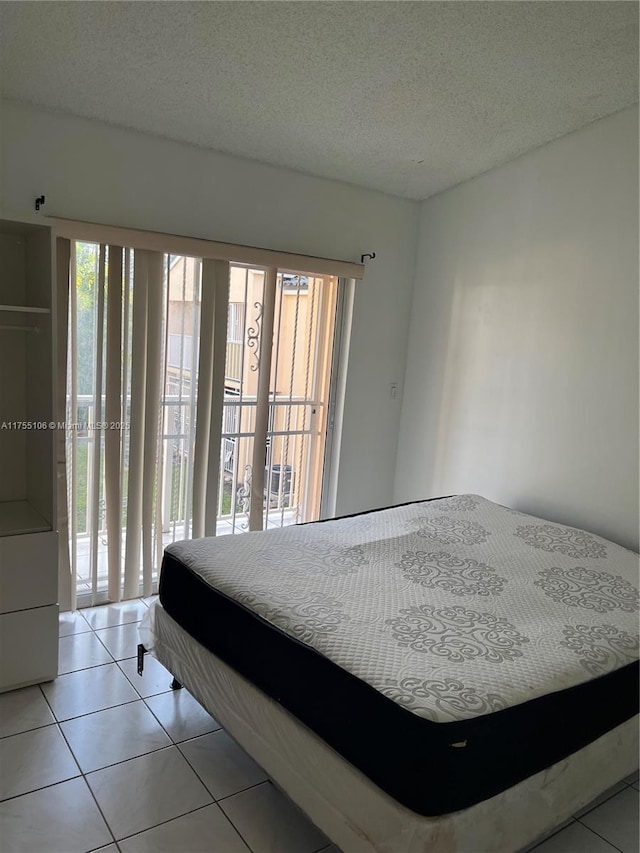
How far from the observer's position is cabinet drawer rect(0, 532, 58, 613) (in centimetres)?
231

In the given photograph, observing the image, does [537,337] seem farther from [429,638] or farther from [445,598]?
[429,638]

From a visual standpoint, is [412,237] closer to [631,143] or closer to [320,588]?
[631,143]

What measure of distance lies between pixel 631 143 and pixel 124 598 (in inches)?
131

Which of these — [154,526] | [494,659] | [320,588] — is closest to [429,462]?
[154,526]

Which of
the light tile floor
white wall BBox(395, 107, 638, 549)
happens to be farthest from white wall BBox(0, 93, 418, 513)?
the light tile floor

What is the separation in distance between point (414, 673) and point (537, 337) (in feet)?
6.94

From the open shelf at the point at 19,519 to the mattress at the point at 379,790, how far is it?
0.93 meters

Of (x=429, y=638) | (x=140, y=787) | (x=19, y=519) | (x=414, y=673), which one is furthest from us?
(x=19, y=519)

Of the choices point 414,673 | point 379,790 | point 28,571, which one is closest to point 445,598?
point 414,673

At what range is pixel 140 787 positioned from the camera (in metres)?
1.92

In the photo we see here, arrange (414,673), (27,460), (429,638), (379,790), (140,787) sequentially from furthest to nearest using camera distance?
(27,460), (140,787), (429,638), (414,673), (379,790)

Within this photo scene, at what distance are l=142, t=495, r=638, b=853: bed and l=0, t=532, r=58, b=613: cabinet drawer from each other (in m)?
0.44

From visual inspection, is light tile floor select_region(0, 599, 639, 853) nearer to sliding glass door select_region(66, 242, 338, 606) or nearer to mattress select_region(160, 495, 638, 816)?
mattress select_region(160, 495, 638, 816)

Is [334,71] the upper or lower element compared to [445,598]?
upper
